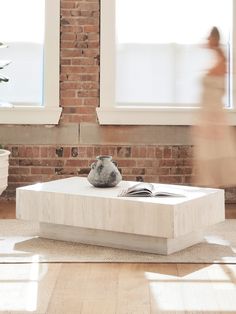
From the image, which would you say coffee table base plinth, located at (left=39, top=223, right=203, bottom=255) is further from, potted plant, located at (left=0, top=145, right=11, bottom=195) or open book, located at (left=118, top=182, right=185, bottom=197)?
potted plant, located at (left=0, top=145, right=11, bottom=195)

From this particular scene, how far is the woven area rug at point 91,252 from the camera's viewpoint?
3.55 meters

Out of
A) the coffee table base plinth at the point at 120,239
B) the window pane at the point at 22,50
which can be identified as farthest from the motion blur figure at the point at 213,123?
the window pane at the point at 22,50

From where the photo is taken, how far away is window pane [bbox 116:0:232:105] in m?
5.57

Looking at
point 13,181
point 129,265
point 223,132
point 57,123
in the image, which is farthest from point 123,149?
point 223,132

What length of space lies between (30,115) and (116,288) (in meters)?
2.81

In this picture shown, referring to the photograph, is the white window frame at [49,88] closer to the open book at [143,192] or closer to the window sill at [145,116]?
the window sill at [145,116]

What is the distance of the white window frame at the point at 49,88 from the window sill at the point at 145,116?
1.38ft

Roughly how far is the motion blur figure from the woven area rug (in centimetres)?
162

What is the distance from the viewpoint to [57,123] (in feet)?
18.1

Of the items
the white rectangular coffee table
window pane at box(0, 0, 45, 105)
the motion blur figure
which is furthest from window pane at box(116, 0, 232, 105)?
the motion blur figure

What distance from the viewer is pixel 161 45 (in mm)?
5582

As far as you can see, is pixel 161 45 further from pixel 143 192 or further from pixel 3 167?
pixel 143 192

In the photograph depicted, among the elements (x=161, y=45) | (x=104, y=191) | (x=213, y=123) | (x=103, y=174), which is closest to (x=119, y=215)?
(x=104, y=191)

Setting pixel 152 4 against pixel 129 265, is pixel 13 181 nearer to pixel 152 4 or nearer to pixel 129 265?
pixel 152 4
